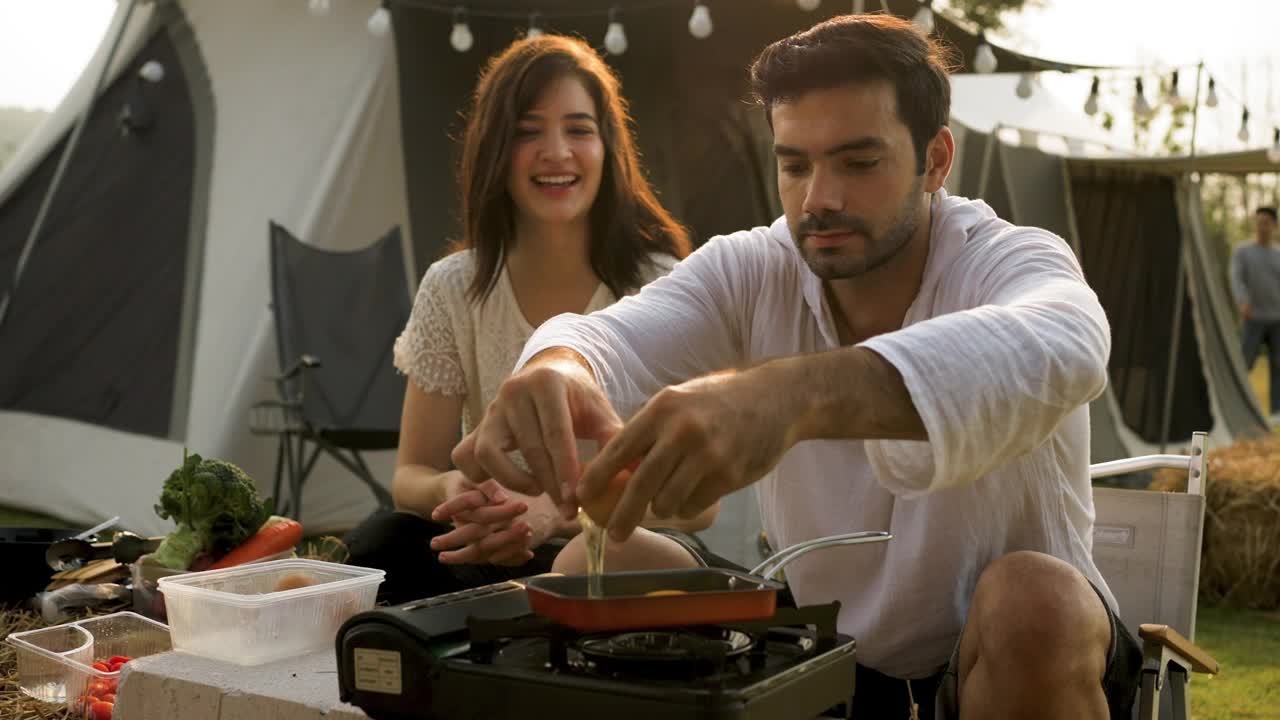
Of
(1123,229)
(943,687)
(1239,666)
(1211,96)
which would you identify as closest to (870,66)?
(943,687)

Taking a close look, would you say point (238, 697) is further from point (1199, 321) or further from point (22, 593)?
point (1199, 321)

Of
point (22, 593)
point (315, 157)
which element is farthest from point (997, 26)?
point (22, 593)

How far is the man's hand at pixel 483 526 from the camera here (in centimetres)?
205

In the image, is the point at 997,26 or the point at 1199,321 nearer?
the point at 1199,321

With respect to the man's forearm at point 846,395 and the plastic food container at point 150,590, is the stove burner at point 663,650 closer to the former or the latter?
the man's forearm at point 846,395

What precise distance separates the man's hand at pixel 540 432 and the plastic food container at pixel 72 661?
3.30ft

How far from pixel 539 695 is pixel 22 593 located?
206 centimetres

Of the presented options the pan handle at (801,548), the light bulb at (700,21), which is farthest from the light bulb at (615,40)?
the pan handle at (801,548)

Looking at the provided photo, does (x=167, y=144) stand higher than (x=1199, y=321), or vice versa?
(x=167, y=144)

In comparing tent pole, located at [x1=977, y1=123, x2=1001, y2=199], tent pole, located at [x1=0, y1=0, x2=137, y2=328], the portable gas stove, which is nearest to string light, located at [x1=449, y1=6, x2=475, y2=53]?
tent pole, located at [x1=0, y1=0, x2=137, y2=328]

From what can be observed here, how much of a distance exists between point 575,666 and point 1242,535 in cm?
468

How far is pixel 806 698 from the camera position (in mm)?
1235

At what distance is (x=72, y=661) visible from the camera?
212 centimetres

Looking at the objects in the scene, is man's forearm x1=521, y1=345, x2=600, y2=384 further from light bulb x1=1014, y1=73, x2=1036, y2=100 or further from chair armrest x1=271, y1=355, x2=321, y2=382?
light bulb x1=1014, y1=73, x2=1036, y2=100
